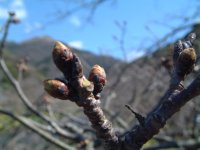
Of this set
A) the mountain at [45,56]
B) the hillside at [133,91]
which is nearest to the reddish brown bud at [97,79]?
the mountain at [45,56]

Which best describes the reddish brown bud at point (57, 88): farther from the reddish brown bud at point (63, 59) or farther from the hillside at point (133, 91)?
the hillside at point (133, 91)

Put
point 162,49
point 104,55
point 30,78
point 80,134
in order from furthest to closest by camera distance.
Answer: point 30,78 → point 104,55 → point 162,49 → point 80,134

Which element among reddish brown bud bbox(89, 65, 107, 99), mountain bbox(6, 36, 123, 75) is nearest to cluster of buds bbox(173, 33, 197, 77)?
reddish brown bud bbox(89, 65, 107, 99)

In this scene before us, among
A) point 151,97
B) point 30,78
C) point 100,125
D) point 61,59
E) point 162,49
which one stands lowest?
point 30,78

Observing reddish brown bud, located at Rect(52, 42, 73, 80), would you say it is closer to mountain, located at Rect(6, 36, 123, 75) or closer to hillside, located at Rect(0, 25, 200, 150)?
mountain, located at Rect(6, 36, 123, 75)

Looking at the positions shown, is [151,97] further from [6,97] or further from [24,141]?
[6,97]

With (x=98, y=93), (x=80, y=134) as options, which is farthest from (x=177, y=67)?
(x=80, y=134)

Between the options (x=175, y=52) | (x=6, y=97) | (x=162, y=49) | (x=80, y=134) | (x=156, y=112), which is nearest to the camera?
(x=156, y=112)
